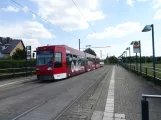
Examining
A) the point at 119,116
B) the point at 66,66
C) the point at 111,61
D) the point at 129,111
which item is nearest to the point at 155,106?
the point at 129,111

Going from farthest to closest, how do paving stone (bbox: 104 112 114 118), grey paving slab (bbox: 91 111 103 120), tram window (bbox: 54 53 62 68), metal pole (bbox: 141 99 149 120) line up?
tram window (bbox: 54 53 62 68) → paving stone (bbox: 104 112 114 118) → grey paving slab (bbox: 91 111 103 120) → metal pole (bbox: 141 99 149 120)

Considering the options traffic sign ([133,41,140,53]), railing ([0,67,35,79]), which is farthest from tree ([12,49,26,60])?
traffic sign ([133,41,140,53])

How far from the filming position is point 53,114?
24.8 ft

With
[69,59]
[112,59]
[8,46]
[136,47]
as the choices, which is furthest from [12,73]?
[112,59]

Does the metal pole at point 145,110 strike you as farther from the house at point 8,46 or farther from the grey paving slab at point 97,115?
the house at point 8,46

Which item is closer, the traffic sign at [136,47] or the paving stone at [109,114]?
the paving stone at [109,114]

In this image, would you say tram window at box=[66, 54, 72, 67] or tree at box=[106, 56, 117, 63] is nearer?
tram window at box=[66, 54, 72, 67]

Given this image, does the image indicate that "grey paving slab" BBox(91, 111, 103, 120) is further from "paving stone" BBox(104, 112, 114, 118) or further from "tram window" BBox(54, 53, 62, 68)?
"tram window" BBox(54, 53, 62, 68)

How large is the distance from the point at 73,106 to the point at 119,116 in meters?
2.23

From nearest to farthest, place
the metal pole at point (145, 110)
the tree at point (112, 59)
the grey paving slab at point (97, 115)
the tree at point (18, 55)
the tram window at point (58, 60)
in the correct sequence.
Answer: the metal pole at point (145, 110)
the grey paving slab at point (97, 115)
the tram window at point (58, 60)
the tree at point (18, 55)
the tree at point (112, 59)

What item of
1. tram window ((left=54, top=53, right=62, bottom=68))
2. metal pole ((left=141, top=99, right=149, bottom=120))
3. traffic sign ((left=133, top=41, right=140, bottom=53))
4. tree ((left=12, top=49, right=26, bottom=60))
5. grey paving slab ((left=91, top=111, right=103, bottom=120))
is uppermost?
tree ((left=12, top=49, right=26, bottom=60))

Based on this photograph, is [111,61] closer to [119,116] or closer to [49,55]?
[49,55]

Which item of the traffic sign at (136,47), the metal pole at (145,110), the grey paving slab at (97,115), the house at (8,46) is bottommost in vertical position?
the grey paving slab at (97,115)

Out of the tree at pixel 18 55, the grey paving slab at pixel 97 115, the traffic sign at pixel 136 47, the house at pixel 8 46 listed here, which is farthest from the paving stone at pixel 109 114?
the house at pixel 8 46
